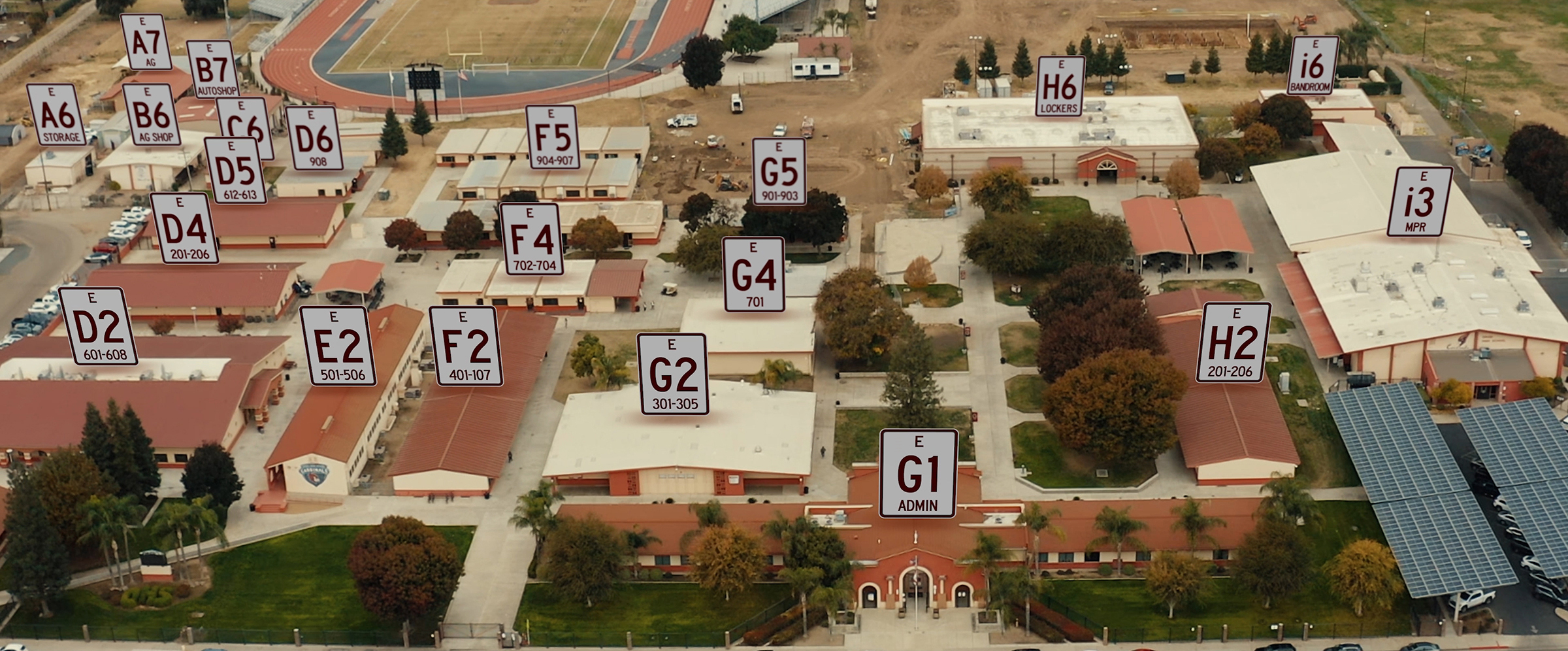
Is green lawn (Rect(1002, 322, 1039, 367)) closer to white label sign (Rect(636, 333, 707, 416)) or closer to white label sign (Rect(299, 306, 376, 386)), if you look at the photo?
white label sign (Rect(636, 333, 707, 416))

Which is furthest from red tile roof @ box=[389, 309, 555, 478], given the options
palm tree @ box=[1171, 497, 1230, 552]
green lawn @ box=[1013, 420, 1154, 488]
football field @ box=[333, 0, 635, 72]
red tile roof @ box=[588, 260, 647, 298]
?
football field @ box=[333, 0, 635, 72]

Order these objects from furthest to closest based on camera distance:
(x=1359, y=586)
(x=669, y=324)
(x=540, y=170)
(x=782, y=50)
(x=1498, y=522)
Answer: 1. (x=782, y=50)
2. (x=540, y=170)
3. (x=669, y=324)
4. (x=1498, y=522)
5. (x=1359, y=586)

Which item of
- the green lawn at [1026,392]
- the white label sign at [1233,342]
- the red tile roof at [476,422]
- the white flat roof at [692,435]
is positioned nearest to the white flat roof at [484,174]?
the red tile roof at [476,422]

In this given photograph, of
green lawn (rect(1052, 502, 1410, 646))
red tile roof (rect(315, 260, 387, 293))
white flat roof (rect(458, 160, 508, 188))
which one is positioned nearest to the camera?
green lawn (rect(1052, 502, 1410, 646))

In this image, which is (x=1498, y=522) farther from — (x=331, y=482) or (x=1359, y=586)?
(x=331, y=482)

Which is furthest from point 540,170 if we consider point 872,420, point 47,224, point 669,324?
point 872,420

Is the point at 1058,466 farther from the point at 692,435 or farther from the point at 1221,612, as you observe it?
the point at 692,435
